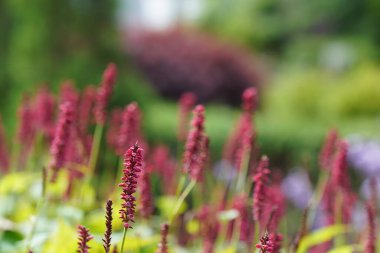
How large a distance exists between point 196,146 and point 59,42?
6606 mm

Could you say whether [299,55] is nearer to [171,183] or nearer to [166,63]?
[166,63]

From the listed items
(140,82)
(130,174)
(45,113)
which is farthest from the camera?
(140,82)

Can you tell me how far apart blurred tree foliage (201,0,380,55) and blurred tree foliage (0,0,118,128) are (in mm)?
15330

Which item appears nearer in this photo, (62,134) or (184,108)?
(62,134)

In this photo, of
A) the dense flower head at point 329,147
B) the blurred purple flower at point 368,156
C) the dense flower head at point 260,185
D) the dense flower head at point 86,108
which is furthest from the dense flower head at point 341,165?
the blurred purple flower at point 368,156

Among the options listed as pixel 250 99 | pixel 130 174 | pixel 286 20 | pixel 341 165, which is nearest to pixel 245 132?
pixel 250 99

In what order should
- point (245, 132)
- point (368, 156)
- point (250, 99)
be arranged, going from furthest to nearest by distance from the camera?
point (368, 156) → point (245, 132) → point (250, 99)

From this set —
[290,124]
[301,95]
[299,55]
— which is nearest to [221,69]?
[301,95]

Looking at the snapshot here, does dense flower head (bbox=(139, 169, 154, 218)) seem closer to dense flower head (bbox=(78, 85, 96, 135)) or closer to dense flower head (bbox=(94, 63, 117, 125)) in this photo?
dense flower head (bbox=(94, 63, 117, 125))

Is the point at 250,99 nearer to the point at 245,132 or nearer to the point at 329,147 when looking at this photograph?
the point at 245,132

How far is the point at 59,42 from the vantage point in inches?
314

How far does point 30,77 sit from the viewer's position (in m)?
7.66

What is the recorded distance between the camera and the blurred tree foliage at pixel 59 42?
7.66 meters

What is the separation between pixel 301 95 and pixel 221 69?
2.24 m
